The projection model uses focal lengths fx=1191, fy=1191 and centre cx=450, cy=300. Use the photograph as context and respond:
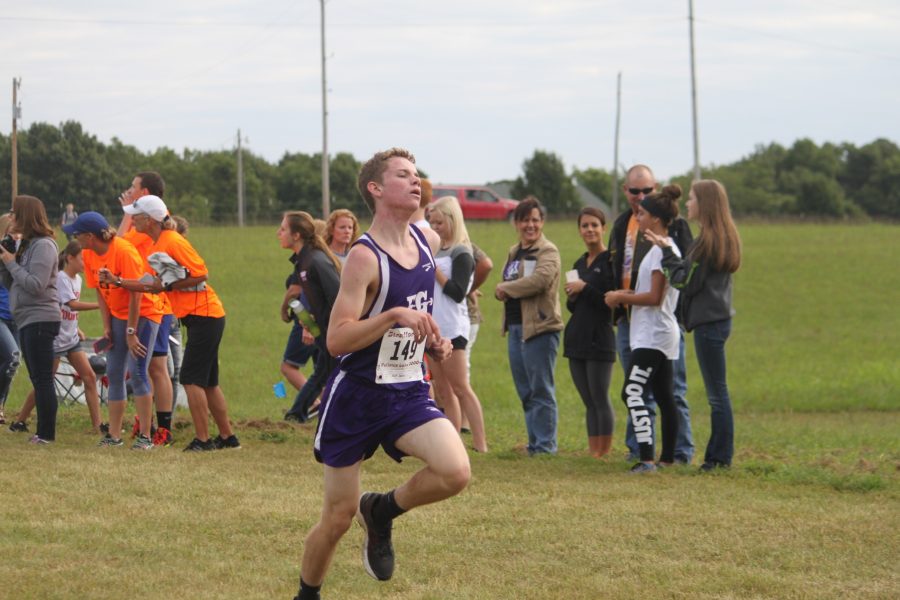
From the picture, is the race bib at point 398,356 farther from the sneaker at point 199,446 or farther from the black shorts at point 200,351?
the sneaker at point 199,446

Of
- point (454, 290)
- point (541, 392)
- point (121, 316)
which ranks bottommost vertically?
point (541, 392)

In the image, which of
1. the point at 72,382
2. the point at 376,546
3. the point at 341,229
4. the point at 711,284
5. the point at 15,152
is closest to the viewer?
the point at 376,546

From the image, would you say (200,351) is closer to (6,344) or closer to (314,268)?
(314,268)

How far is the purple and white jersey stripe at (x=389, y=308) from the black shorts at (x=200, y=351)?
15.5 feet

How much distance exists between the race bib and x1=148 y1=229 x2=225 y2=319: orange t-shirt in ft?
15.4

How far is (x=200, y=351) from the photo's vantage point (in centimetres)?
981

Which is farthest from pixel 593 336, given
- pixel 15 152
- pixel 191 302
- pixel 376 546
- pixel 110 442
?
pixel 15 152

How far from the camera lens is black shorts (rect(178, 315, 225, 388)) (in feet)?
32.2

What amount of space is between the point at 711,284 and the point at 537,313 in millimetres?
1672

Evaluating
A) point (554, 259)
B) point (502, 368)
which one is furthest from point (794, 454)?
point (502, 368)

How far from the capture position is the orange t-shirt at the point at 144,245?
402 inches

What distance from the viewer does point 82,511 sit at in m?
7.49

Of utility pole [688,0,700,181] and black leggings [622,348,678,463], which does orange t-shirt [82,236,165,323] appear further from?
utility pole [688,0,700,181]

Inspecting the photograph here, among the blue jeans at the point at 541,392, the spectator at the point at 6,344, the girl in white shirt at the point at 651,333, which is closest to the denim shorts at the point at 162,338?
the spectator at the point at 6,344
